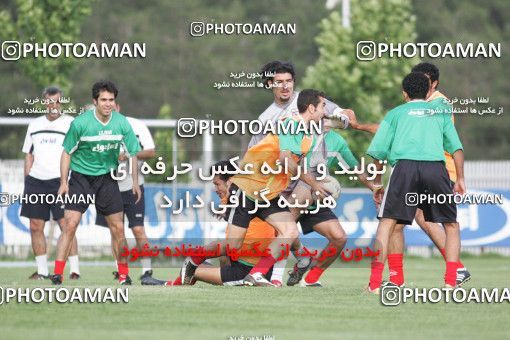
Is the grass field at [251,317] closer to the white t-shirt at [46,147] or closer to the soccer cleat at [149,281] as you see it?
the soccer cleat at [149,281]

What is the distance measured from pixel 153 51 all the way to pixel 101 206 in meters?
45.4

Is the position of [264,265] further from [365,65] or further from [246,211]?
[365,65]

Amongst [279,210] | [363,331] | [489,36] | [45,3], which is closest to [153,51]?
[489,36]

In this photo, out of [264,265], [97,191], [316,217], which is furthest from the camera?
[97,191]

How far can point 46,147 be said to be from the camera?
1767 cm

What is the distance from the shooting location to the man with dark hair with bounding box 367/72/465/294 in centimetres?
1284

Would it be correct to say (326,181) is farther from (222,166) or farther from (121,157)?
(121,157)

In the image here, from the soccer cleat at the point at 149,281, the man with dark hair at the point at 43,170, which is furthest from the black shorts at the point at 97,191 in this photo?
the man with dark hair at the point at 43,170

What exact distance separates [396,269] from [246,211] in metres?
1.64

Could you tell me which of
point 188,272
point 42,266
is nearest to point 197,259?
point 188,272

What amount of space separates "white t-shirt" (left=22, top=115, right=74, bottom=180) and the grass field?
4.55 meters

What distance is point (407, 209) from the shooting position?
12.9 metres

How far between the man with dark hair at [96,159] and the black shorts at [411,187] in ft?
10.7

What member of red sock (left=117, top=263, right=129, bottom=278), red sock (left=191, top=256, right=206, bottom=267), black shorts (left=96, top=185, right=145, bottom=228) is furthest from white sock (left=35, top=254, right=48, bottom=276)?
red sock (left=191, top=256, right=206, bottom=267)
